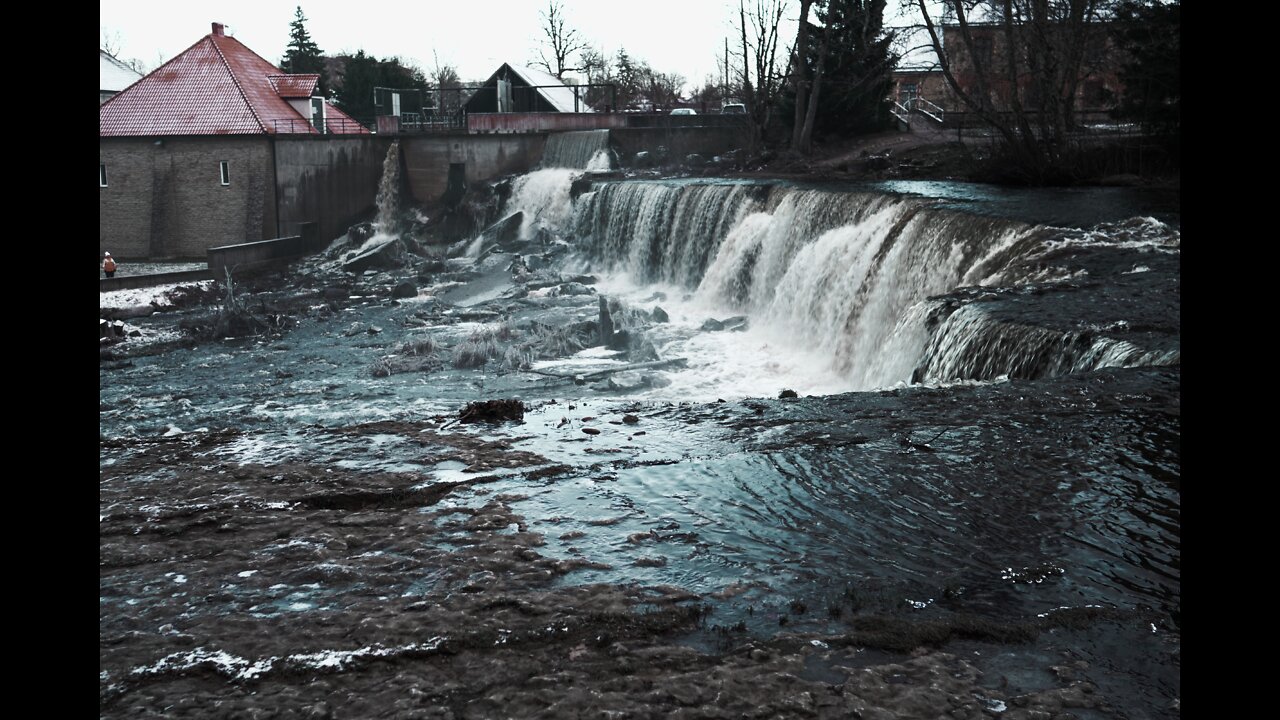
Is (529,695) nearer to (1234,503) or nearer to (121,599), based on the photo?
(121,599)

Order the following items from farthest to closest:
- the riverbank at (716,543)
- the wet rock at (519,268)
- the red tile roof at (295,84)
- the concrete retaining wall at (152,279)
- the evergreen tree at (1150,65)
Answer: the red tile roof at (295,84) < the wet rock at (519,268) < the concrete retaining wall at (152,279) < the evergreen tree at (1150,65) < the riverbank at (716,543)

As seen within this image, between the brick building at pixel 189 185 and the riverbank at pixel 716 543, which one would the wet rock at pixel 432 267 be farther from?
the riverbank at pixel 716 543

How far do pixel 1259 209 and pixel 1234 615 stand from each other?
0.33 m

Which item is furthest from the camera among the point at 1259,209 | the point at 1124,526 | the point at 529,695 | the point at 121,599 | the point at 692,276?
the point at 692,276

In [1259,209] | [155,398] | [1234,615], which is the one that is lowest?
[155,398]

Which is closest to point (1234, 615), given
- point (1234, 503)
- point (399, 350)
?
point (1234, 503)

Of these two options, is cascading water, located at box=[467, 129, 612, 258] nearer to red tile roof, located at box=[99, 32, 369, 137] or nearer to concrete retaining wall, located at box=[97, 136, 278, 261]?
concrete retaining wall, located at box=[97, 136, 278, 261]

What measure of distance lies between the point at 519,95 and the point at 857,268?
29502 millimetres

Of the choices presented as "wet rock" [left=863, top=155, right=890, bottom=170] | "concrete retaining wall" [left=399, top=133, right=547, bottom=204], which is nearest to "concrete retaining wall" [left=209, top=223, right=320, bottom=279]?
"concrete retaining wall" [left=399, top=133, right=547, bottom=204]

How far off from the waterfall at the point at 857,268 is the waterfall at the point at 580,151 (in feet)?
21.3

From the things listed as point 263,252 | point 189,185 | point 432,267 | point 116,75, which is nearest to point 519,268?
point 432,267

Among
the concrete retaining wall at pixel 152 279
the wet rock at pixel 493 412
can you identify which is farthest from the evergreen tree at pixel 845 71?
the wet rock at pixel 493 412

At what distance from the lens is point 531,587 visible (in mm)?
3969

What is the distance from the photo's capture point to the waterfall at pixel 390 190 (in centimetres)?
3189
